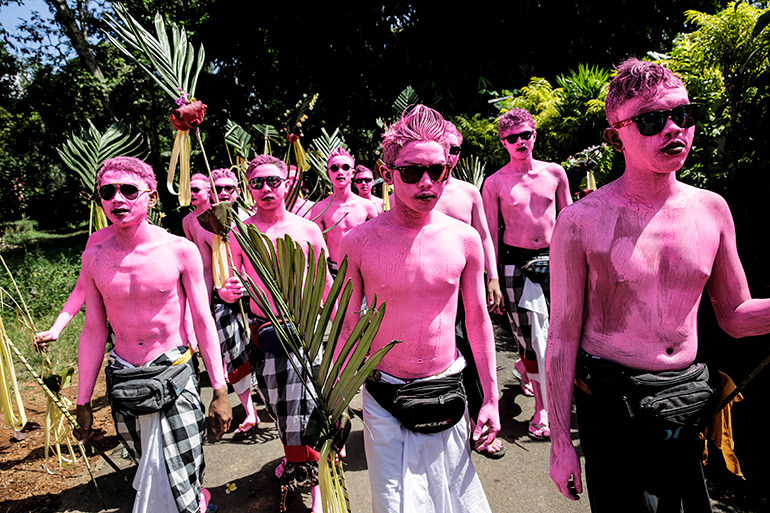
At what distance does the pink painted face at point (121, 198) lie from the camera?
280cm

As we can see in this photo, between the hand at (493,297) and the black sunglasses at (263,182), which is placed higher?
the black sunglasses at (263,182)

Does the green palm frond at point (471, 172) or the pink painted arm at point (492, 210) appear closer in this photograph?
the pink painted arm at point (492, 210)

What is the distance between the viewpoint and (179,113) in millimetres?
2643

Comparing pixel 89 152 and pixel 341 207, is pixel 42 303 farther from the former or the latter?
pixel 341 207

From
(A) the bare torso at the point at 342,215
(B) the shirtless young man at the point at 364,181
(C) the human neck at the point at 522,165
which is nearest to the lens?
(C) the human neck at the point at 522,165

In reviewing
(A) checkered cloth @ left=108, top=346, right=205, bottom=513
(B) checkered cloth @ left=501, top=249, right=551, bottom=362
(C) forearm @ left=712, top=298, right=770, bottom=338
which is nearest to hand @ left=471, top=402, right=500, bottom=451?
(C) forearm @ left=712, top=298, right=770, bottom=338

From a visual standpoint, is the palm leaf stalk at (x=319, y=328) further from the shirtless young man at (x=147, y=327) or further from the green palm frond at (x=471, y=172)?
the green palm frond at (x=471, y=172)

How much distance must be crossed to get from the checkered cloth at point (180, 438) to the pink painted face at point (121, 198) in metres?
0.80

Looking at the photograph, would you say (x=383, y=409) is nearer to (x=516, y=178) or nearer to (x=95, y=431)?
(x=95, y=431)

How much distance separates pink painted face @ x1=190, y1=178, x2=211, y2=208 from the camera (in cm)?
539

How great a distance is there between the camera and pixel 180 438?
9.61 feet

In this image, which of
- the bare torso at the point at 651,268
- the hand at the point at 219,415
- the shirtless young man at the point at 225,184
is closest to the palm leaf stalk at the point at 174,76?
the hand at the point at 219,415

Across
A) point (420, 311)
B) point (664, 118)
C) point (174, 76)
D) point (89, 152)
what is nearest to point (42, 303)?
point (89, 152)

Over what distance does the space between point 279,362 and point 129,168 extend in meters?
1.56
